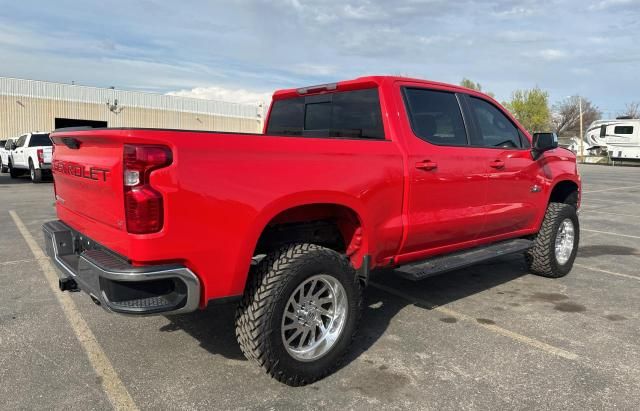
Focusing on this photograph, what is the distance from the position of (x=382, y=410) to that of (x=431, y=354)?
0.88 metres

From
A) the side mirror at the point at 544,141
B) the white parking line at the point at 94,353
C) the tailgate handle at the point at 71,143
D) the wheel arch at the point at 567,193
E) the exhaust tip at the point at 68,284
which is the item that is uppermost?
the side mirror at the point at 544,141

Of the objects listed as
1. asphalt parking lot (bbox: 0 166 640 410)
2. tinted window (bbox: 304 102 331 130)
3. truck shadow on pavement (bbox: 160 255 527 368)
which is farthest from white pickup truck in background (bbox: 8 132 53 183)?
truck shadow on pavement (bbox: 160 255 527 368)

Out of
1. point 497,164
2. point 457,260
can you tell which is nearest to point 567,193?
point 497,164

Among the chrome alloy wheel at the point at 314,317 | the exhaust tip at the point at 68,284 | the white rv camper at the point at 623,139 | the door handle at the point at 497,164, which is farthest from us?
the white rv camper at the point at 623,139

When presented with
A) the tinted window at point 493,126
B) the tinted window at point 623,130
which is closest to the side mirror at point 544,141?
the tinted window at point 493,126

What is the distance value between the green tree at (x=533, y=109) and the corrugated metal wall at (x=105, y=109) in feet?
125

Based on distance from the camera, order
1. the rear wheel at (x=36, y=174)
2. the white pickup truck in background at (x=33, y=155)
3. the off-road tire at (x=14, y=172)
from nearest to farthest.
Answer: the white pickup truck in background at (x=33, y=155), the rear wheel at (x=36, y=174), the off-road tire at (x=14, y=172)

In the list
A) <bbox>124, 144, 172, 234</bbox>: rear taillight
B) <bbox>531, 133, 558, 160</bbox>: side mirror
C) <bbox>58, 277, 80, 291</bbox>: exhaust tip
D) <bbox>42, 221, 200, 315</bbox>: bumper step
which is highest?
<bbox>531, 133, 558, 160</bbox>: side mirror

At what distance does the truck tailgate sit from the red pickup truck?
1cm

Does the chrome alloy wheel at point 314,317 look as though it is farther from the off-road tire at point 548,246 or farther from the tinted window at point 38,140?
the tinted window at point 38,140

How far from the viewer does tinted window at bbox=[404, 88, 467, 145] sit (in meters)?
4.06

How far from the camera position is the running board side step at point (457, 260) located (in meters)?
3.89

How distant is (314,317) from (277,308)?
1.25 ft

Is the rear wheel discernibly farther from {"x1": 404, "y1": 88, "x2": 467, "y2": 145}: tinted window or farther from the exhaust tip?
{"x1": 404, "y1": 88, "x2": 467, "y2": 145}: tinted window
